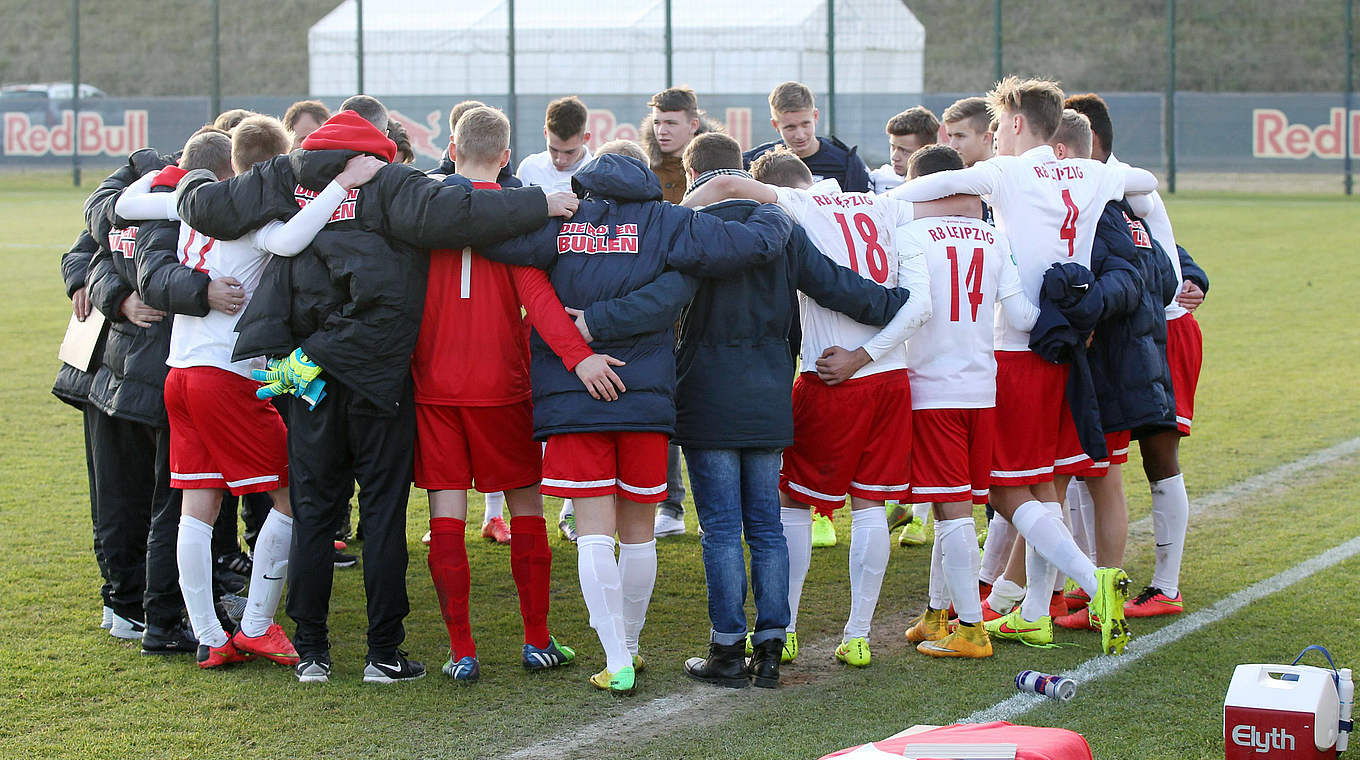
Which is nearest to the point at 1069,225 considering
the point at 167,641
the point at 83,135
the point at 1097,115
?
the point at 1097,115

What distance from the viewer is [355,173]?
14.5ft

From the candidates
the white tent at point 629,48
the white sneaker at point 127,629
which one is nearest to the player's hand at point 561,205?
the white sneaker at point 127,629

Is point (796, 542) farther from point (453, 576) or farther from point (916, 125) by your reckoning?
point (916, 125)

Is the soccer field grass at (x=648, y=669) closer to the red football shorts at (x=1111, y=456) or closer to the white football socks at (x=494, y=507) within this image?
the white football socks at (x=494, y=507)

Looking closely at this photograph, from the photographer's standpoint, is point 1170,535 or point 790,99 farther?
point 790,99

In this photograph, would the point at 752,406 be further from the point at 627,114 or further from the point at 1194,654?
the point at 627,114

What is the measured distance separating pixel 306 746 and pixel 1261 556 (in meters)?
4.10

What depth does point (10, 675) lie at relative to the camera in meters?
4.55

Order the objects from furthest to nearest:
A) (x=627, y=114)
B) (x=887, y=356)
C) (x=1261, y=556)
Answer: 1. (x=627, y=114)
2. (x=1261, y=556)
3. (x=887, y=356)

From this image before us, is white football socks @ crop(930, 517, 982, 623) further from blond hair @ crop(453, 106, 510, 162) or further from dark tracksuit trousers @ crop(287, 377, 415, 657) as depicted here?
blond hair @ crop(453, 106, 510, 162)

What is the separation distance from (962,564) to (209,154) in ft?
9.74

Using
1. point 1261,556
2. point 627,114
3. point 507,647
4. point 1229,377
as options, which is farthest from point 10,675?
point 627,114

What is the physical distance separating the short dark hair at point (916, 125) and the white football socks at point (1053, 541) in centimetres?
228

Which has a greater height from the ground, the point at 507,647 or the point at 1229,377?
the point at 1229,377
